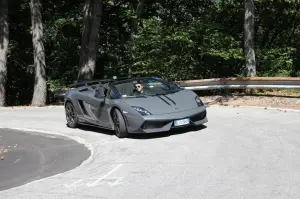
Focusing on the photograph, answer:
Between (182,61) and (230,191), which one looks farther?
(182,61)

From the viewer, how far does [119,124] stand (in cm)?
1108

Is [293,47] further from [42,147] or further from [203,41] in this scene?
[42,147]

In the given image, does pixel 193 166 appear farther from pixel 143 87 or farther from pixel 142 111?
pixel 143 87

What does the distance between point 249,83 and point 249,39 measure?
9.87 feet

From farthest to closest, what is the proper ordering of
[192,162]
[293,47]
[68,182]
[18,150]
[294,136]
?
1. [293,47]
2. [18,150]
3. [294,136]
4. [192,162]
5. [68,182]

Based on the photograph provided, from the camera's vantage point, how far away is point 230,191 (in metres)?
6.24

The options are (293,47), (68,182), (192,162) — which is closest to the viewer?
(68,182)

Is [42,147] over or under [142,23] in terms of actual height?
under

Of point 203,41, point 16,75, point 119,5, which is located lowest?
point 16,75

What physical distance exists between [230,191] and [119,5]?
891 inches

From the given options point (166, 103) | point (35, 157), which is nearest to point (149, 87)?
point (166, 103)

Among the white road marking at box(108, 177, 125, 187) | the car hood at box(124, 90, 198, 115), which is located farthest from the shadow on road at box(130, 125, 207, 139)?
the white road marking at box(108, 177, 125, 187)

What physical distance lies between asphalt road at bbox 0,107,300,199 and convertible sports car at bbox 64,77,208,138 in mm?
295

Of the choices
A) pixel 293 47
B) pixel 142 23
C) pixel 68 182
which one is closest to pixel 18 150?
pixel 68 182
